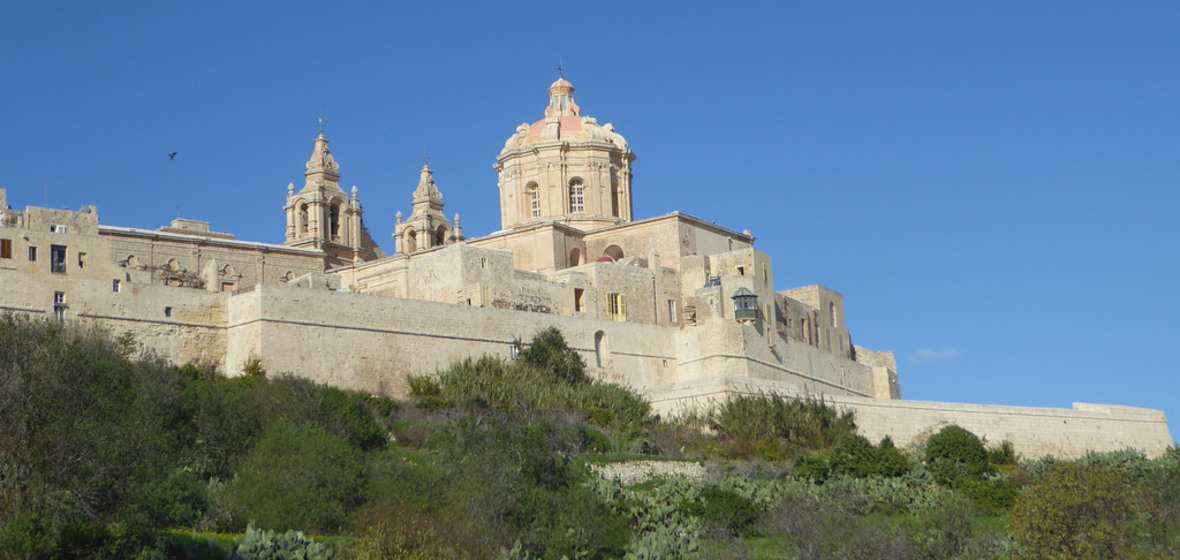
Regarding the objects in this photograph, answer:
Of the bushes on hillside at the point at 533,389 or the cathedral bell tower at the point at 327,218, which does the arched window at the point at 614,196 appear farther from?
the bushes on hillside at the point at 533,389

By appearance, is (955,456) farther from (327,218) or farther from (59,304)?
(327,218)

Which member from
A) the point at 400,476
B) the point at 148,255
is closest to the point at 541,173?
the point at 148,255

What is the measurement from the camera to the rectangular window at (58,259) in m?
35.9

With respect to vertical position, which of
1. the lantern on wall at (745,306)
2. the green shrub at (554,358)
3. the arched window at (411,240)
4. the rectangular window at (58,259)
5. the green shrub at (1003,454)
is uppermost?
the arched window at (411,240)

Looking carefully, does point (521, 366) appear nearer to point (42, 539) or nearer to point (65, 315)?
point (65, 315)

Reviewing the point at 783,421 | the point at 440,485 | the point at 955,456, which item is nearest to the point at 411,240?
the point at 783,421

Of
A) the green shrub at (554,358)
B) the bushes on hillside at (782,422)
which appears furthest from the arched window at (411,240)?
the bushes on hillside at (782,422)

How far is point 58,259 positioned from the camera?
35969 millimetres

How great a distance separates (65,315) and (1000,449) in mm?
19156

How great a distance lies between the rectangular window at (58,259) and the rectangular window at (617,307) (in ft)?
43.2

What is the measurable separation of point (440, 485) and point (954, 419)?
15.2 m

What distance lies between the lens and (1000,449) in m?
38.8

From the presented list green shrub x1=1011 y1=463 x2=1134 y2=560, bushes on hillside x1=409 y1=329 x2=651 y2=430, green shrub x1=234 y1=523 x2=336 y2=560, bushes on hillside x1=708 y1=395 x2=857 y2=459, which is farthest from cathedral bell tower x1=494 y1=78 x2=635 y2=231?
green shrub x1=234 y1=523 x2=336 y2=560

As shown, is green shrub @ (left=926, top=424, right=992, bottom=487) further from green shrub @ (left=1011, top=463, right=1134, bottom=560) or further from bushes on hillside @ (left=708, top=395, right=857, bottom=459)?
green shrub @ (left=1011, top=463, right=1134, bottom=560)
